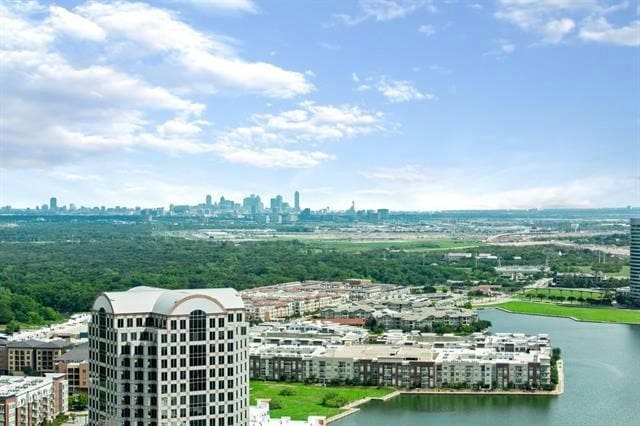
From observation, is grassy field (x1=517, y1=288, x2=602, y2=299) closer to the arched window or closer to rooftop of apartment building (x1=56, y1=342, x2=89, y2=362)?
rooftop of apartment building (x1=56, y1=342, x2=89, y2=362)

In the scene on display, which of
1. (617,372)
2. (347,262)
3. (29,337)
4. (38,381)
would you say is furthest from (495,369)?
(347,262)

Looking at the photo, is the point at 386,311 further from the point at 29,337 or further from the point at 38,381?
the point at 38,381

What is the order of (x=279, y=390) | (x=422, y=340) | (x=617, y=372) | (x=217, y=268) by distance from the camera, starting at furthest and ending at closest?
(x=217, y=268)
(x=422, y=340)
(x=617, y=372)
(x=279, y=390)

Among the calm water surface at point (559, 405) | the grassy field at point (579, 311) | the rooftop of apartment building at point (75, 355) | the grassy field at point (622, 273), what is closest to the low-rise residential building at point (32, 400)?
the rooftop of apartment building at point (75, 355)

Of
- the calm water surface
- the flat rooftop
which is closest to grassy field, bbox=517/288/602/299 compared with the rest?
the calm water surface

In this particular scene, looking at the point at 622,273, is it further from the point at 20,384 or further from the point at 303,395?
the point at 20,384

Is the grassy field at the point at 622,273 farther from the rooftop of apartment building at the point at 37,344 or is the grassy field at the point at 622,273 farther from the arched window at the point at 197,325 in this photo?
the arched window at the point at 197,325
